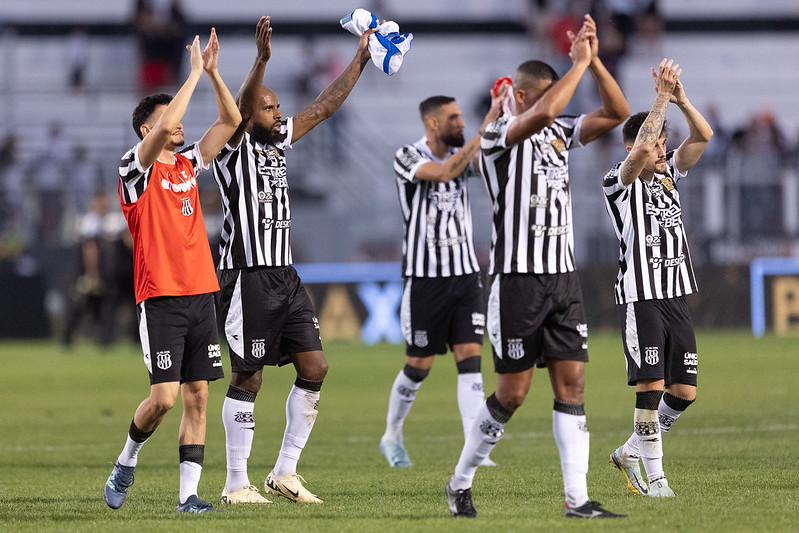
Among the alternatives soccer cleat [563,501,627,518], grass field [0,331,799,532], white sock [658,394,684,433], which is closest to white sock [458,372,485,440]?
grass field [0,331,799,532]

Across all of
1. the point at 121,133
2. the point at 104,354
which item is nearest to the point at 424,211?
the point at 104,354

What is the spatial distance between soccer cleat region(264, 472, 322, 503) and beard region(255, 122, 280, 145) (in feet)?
6.61

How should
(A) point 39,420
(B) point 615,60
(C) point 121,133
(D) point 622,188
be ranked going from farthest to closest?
(B) point 615,60 < (C) point 121,133 < (A) point 39,420 < (D) point 622,188

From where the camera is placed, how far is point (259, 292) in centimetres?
744

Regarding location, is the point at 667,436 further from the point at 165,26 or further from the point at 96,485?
the point at 165,26

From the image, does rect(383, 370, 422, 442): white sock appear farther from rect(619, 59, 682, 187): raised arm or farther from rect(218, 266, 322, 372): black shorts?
rect(619, 59, 682, 187): raised arm

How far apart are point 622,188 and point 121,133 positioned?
62.9 feet

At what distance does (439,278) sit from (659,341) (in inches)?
96.1

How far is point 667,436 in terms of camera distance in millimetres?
10352

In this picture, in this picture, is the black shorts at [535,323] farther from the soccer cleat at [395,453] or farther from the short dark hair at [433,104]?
the short dark hair at [433,104]

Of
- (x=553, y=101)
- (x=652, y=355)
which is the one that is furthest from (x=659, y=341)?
(x=553, y=101)

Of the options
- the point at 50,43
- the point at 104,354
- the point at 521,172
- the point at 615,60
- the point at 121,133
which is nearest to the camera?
the point at 521,172

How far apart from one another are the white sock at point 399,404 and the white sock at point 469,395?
1.14 ft

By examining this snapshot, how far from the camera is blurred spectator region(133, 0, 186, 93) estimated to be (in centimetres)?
2623
